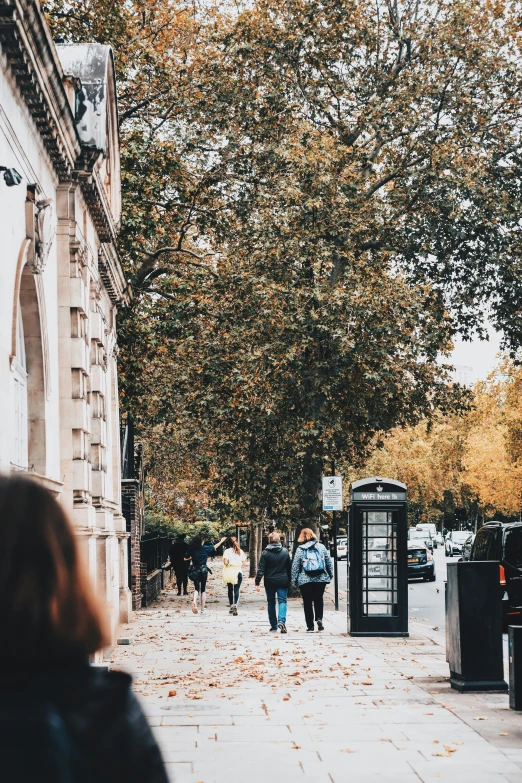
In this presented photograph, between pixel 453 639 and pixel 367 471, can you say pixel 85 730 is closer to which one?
pixel 453 639

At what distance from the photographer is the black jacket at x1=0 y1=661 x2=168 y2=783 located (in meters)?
1.82

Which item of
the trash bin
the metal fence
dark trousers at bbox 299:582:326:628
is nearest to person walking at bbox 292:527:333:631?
dark trousers at bbox 299:582:326:628

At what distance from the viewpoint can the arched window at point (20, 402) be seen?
12.5 meters

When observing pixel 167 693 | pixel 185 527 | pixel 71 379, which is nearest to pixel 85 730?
pixel 167 693

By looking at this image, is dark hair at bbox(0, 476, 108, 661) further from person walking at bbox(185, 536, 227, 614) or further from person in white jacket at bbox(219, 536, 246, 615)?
person walking at bbox(185, 536, 227, 614)

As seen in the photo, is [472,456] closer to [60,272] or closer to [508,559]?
[508,559]

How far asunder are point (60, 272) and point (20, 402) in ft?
7.89

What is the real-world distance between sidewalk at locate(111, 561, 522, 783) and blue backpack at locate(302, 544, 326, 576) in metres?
1.04

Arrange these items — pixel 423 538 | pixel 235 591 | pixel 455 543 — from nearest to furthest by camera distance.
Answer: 1. pixel 235 591
2. pixel 423 538
3. pixel 455 543

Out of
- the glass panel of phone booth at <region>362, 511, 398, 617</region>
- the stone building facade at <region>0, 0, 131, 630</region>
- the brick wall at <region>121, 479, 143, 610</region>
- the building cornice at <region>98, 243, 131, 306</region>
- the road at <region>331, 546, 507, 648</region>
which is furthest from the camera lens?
the brick wall at <region>121, 479, 143, 610</region>

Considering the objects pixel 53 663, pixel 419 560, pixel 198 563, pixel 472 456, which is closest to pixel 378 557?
pixel 198 563

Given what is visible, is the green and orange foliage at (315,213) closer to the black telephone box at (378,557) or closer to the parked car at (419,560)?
the black telephone box at (378,557)

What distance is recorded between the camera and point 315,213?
84.2 feet

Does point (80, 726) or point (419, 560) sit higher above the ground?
point (80, 726)
